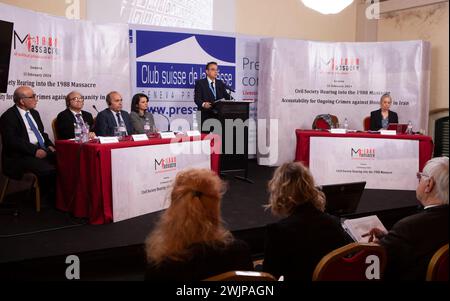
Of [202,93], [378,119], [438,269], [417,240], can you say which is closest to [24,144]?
[202,93]

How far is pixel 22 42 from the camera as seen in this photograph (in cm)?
449

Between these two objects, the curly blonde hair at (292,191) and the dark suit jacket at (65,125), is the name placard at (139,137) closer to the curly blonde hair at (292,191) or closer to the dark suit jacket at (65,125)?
the dark suit jacket at (65,125)

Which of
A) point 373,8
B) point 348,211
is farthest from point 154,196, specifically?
point 373,8

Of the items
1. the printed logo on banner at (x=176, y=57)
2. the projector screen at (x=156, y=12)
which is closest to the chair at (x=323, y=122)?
the printed logo on banner at (x=176, y=57)

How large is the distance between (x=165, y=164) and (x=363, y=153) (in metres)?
2.16

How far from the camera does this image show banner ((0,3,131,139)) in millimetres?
4473

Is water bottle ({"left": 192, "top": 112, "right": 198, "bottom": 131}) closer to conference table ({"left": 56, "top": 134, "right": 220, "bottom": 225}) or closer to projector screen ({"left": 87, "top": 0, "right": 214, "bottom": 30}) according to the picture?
projector screen ({"left": 87, "top": 0, "right": 214, "bottom": 30})

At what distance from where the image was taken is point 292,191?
1900 mm

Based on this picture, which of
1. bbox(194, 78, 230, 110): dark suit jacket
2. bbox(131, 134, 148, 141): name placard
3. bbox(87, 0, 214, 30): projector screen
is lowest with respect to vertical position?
bbox(131, 134, 148, 141): name placard

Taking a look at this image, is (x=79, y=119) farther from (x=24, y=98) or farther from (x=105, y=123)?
(x=24, y=98)

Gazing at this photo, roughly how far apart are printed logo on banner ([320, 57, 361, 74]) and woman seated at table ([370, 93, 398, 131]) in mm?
1169

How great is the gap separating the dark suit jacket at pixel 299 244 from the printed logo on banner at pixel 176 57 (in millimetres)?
4357

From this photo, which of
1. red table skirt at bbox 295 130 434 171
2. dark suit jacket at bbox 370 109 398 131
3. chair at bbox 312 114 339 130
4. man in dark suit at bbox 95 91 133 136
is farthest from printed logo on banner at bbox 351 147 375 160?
man in dark suit at bbox 95 91 133 136
